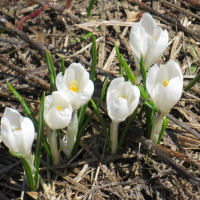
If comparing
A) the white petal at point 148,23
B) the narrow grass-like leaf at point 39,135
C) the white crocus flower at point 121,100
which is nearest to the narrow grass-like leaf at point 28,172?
the narrow grass-like leaf at point 39,135

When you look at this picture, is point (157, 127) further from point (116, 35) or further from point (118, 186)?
point (116, 35)

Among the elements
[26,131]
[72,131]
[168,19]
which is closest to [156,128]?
[72,131]

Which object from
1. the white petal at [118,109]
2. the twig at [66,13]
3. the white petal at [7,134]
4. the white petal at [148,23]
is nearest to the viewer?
the white petal at [7,134]

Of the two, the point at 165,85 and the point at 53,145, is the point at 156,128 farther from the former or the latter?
the point at 53,145

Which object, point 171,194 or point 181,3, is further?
point 181,3

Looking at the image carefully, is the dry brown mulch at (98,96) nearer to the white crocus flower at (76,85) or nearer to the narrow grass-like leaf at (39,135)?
the narrow grass-like leaf at (39,135)

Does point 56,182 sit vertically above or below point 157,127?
below

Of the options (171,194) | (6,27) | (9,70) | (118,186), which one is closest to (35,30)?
(6,27)
